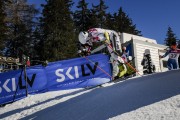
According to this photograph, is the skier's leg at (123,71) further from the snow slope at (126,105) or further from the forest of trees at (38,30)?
the forest of trees at (38,30)

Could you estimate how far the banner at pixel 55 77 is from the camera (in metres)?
11.8

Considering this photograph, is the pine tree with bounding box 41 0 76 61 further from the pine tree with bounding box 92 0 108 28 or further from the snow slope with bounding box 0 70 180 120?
the snow slope with bounding box 0 70 180 120

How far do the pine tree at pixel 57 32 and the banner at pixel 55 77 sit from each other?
66.0 feet

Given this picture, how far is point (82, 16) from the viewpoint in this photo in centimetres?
4766

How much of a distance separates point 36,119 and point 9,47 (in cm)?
3228

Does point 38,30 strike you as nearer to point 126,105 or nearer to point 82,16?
point 82,16

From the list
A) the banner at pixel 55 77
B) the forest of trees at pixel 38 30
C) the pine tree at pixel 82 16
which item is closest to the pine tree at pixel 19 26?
the forest of trees at pixel 38 30

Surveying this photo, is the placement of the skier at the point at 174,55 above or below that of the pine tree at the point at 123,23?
below

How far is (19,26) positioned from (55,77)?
2724cm

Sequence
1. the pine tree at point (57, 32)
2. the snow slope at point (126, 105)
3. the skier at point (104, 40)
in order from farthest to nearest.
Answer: the pine tree at point (57, 32) < the skier at point (104, 40) < the snow slope at point (126, 105)

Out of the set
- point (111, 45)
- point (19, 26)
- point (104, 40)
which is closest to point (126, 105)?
point (104, 40)

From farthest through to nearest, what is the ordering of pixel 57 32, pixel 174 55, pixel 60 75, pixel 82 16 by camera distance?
1. pixel 82 16
2. pixel 57 32
3. pixel 60 75
4. pixel 174 55

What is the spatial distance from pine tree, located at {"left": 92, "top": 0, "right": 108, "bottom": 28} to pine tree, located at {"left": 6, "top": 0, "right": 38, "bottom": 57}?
12.6m

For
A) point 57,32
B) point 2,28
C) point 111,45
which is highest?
point 2,28
